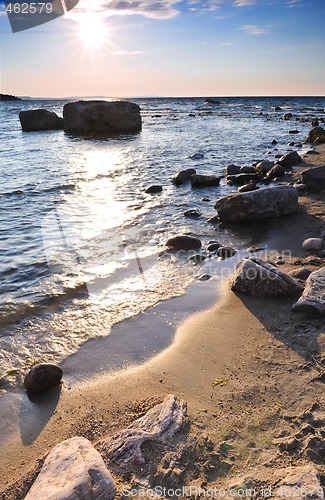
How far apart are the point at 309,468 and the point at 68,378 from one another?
2101 mm

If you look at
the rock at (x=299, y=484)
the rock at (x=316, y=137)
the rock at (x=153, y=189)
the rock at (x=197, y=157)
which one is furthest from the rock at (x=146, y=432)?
the rock at (x=316, y=137)

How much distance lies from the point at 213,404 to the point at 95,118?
25680mm

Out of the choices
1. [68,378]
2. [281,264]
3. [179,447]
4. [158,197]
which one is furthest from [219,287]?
[158,197]

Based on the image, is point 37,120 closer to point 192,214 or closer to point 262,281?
point 192,214

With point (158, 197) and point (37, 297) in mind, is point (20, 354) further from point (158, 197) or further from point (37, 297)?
point (158, 197)

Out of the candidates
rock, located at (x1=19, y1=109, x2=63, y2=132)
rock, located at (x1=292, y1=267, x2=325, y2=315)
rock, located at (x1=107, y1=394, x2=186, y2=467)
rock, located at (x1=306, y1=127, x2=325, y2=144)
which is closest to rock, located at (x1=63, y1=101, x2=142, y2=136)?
rock, located at (x1=19, y1=109, x2=63, y2=132)

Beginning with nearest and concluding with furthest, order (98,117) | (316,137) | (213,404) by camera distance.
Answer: (213,404), (316,137), (98,117)

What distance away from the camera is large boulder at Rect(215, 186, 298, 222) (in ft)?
24.7

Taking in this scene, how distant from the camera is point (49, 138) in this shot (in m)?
23.1

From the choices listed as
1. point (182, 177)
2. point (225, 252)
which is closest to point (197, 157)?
point (182, 177)

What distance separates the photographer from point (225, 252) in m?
6.10

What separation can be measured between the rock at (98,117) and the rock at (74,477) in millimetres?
25421

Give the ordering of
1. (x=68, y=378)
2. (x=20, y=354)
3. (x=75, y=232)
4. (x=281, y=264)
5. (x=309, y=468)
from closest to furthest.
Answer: (x=309, y=468) → (x=68, y=378) → (x=20, y=354) → (x=281, y=264) → (x=75, y=232)

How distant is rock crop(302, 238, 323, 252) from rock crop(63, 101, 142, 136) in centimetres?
2228
